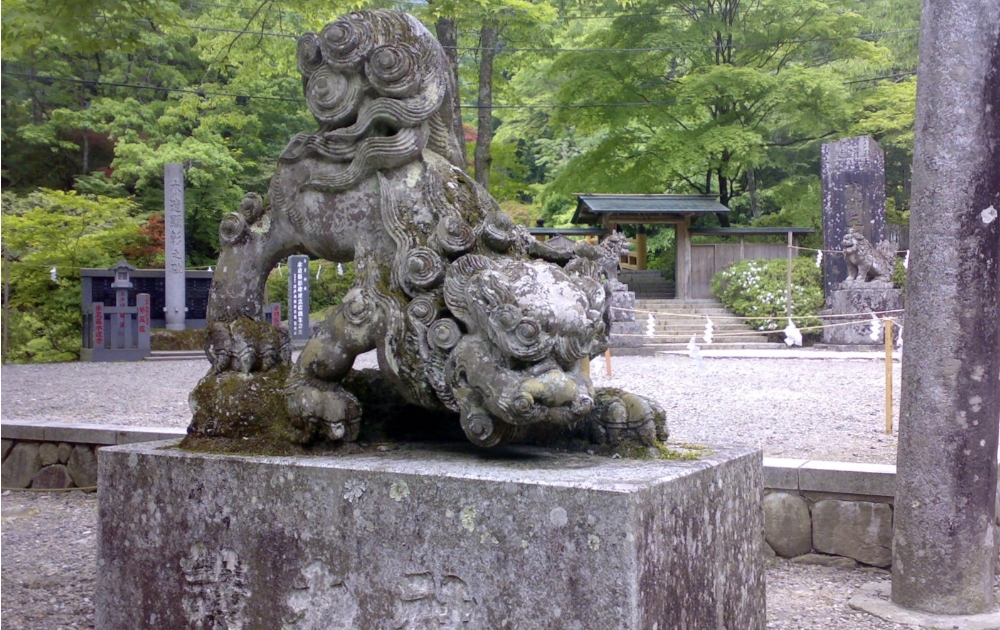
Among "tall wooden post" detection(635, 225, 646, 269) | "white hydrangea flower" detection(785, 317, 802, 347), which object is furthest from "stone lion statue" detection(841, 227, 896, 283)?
"tall wooden post" detection(635, 225, 646, 269)

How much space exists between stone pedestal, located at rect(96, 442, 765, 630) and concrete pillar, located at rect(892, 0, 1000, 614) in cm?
128

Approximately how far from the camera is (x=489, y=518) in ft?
7.84

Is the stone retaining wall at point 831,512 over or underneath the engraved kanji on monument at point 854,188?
underneath

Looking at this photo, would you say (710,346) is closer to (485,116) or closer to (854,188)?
(854,188)

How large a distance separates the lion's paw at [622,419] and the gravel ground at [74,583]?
141cm

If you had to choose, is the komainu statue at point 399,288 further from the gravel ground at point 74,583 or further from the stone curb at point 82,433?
the stone curb at point 82,433

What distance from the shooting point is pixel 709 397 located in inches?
387

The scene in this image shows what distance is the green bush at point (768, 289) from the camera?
2034 centimetres

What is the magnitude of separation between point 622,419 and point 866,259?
17545 millimetres

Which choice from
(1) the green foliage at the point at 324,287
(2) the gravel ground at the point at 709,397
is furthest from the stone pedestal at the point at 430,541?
(1) the green foliage at the point at 324,287

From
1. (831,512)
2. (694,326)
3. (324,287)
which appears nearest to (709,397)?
(831,512)

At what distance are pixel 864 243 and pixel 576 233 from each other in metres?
7.21

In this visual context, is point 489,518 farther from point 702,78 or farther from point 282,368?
point 702,78

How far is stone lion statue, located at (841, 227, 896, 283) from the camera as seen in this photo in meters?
18.8
